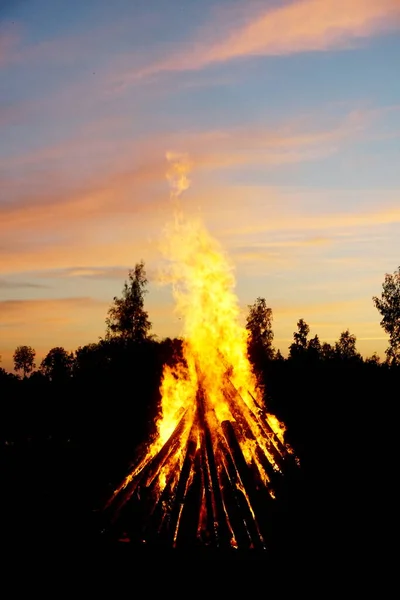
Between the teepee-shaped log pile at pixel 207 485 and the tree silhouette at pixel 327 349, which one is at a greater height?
the tree silhouette at pixel 327 349

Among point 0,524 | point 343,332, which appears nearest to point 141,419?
point 0,524

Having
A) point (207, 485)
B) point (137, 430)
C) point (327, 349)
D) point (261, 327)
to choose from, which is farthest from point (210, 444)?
point (327, 349)

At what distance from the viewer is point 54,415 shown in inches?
1468

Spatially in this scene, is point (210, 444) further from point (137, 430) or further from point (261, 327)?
point (261, 327)

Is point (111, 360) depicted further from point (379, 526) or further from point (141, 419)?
point (379, 526)

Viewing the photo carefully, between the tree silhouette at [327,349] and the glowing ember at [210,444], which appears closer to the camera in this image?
the glowing ember at [210,444]

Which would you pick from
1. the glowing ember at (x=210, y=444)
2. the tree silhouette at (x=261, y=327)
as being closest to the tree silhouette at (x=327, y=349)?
the tree silhouette at (x=261, y=327)

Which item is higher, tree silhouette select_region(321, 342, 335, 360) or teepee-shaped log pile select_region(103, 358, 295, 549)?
tree silhouette select_region(321, 342, 335, 360)

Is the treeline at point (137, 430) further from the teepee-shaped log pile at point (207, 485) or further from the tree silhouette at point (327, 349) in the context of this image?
the tree silhouette at point (327, 349)

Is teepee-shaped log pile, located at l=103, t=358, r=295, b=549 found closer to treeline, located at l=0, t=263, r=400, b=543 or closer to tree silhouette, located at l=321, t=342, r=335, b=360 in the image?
treeline, located at l=0, t=263, r=400, b=543

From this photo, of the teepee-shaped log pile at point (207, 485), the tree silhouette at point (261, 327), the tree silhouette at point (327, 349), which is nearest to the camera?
the teepee-shaped log pile at point (207, 485)

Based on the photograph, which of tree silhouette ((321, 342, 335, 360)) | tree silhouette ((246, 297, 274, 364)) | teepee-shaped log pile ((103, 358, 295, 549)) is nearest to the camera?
teepee-shaped log pile ((103, 358, 295, 549))

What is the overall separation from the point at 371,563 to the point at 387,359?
5045 cm

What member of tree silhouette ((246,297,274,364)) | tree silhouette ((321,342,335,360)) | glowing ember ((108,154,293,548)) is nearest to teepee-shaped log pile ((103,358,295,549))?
glowing ember ((108,154,293,548))
